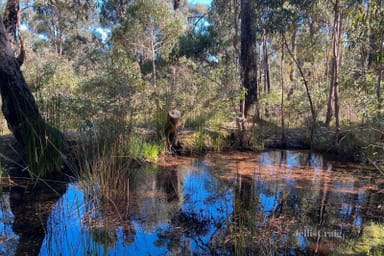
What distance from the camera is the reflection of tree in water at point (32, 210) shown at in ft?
8.62

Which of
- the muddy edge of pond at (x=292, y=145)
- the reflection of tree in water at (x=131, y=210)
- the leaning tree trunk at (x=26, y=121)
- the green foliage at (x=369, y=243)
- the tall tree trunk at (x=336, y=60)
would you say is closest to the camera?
the green foliage at (x=369, y=243)

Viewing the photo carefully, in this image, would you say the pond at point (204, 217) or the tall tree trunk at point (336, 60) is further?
the tall tree trunk at point (336, 60)

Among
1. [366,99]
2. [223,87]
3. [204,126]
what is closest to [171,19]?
[223,87]

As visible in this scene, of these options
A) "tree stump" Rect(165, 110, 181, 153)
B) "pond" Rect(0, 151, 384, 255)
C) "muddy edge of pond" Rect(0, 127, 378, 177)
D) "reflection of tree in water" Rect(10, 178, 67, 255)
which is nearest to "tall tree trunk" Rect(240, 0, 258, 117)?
"muddy edge of pond" Rect(0, 127, 378, 177)

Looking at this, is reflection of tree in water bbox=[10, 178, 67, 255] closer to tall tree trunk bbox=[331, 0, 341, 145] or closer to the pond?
the pond

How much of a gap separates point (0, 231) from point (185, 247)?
147cm

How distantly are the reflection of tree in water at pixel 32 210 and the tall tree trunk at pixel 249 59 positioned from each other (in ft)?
18.1

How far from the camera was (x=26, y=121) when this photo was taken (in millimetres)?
4027

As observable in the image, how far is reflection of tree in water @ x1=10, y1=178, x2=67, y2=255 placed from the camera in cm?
263

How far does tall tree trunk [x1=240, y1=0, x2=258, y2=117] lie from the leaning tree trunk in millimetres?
5174

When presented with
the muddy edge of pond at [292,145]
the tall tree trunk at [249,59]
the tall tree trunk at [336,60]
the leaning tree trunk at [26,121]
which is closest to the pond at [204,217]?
the leaning tree trunk at [26,121]

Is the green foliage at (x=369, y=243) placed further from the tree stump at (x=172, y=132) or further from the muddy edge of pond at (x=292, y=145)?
the tree stump at (x=172, y=132)

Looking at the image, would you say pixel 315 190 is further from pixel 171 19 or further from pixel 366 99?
pixel 171 19

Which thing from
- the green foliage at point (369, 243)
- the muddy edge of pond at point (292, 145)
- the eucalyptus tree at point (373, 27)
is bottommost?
the green foliage at point (369, 243)
